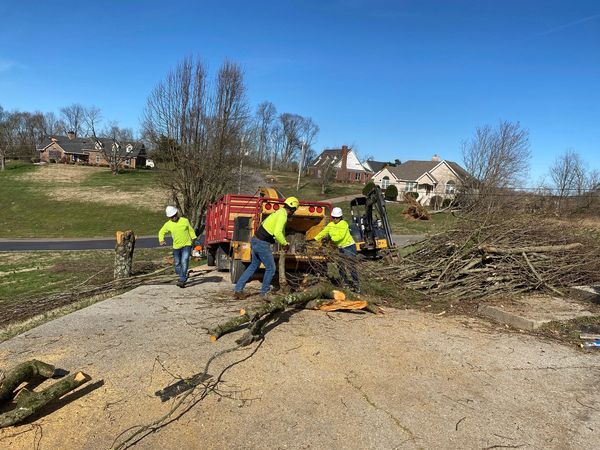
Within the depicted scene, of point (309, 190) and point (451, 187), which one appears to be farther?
point (309, 190)

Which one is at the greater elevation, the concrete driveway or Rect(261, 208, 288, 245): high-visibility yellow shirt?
Rect(261, 208, 288, 245): high-visibility yellow shirt

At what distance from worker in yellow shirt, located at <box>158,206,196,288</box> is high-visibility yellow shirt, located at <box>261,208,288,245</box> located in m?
2.54

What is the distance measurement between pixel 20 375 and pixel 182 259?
544cm

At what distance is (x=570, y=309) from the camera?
769cm

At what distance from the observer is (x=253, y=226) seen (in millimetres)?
9523

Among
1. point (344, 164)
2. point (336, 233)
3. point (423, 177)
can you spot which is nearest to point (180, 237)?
point (336, 233)

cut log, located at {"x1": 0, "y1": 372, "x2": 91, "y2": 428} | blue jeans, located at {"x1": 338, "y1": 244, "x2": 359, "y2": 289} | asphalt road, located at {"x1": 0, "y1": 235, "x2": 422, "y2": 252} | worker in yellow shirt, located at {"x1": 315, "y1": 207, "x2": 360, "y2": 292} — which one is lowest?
asphalt road, located at {"x1": 0, "y1": 235, "x2": 422, "y2": 252}

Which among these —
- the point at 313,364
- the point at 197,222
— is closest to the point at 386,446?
the point at 313,364

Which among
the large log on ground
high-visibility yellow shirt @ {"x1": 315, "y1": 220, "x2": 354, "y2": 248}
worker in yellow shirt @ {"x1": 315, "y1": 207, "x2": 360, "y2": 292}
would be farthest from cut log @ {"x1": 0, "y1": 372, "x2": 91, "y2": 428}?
high-visibility yellow shirt @ {"x1": 315, "y1": 220, "x2": 354, "y2": 248}

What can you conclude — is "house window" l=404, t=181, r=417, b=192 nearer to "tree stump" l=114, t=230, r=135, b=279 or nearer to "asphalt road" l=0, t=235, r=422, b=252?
"asphalt road" l=0, t=235, r=422, b=252

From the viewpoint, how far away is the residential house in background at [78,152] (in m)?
77.9

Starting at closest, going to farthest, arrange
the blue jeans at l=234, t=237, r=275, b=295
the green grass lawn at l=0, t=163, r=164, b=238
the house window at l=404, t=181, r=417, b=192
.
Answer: the blue jeans at l=234, t=237, r=275, b=295 < the green grass lawn at l=0, t=163, r=164, b=238 < the house window at l=404, t=181, r=417, b=192

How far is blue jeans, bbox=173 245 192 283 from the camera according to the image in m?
9.48

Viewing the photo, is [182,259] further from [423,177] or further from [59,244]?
[423,177]
